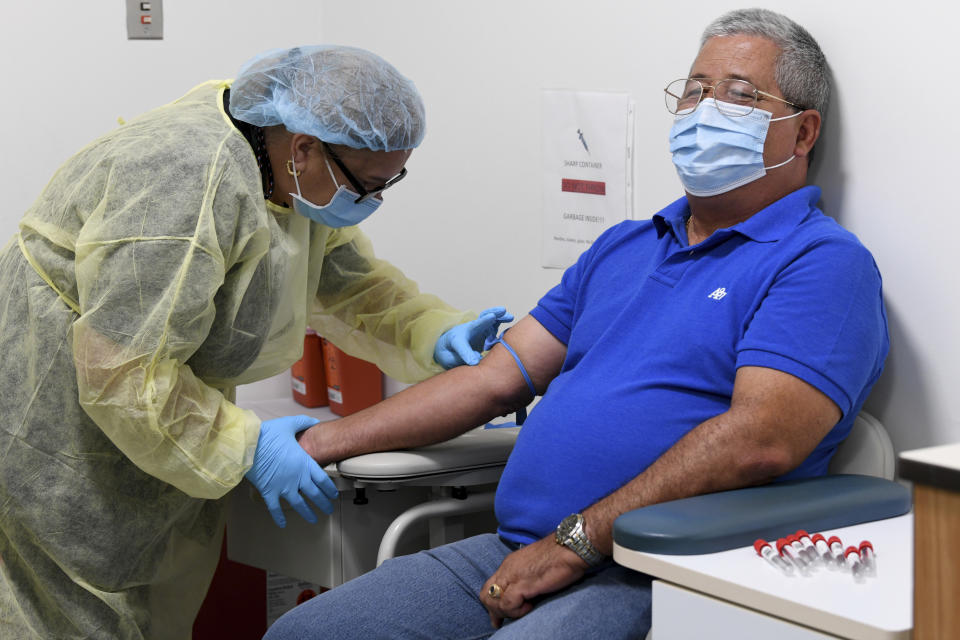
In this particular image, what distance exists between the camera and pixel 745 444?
4.67ft

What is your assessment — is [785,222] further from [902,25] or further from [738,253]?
[902,25]

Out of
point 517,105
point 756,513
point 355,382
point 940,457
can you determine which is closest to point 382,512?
point 355,382

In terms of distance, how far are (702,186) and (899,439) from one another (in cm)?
54

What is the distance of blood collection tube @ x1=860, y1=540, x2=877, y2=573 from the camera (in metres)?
1.18

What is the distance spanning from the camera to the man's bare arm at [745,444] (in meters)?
1.42

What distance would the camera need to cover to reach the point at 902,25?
1.61m

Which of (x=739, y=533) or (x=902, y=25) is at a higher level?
(x=902, y=25)

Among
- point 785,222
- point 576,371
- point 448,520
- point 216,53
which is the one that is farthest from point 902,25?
point 216,53

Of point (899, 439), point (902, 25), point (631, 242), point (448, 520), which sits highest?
point (902, 25)

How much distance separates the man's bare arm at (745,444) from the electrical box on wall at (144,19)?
6.63ft

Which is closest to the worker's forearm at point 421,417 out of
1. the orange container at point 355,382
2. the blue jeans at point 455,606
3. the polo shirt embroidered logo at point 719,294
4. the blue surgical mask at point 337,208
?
the blue jeans at point 455,606

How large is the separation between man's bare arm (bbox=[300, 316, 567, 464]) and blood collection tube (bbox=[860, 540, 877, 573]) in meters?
0.78

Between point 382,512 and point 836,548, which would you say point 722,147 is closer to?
point 836,548

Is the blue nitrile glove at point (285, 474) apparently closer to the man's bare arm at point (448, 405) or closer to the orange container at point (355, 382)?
the man's bare arm at point (448, 405)
